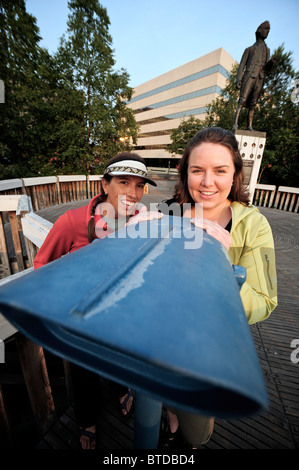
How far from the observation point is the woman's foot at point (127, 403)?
1.53 m

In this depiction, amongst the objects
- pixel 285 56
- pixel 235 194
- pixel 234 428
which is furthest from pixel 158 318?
pixel 285 56

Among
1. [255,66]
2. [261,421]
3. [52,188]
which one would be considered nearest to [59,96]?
[52,188]

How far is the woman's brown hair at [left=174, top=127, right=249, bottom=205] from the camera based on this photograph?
46.0 inches

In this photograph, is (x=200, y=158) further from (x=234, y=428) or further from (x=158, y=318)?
(x=234, y=428)

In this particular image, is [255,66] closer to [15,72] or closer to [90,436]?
[15,72]

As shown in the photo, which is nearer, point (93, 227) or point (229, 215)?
point (229, 215)

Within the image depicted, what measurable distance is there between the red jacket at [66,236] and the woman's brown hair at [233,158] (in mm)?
629

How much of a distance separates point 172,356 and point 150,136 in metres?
49.9

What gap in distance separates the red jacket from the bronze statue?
7733mm

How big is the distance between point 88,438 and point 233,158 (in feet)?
6.84

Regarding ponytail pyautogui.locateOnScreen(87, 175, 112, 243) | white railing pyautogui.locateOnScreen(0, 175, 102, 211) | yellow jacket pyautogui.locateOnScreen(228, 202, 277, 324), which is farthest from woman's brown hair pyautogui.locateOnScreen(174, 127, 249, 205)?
white railing pyautogui.locateOnScreen(0, 175, 102, 211)

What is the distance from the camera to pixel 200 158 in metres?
1.16

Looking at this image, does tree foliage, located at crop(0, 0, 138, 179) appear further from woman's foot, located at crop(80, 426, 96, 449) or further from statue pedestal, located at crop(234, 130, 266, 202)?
woman's foot, located at crop(80, 426, 96, 449)

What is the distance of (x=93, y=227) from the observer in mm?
1398
